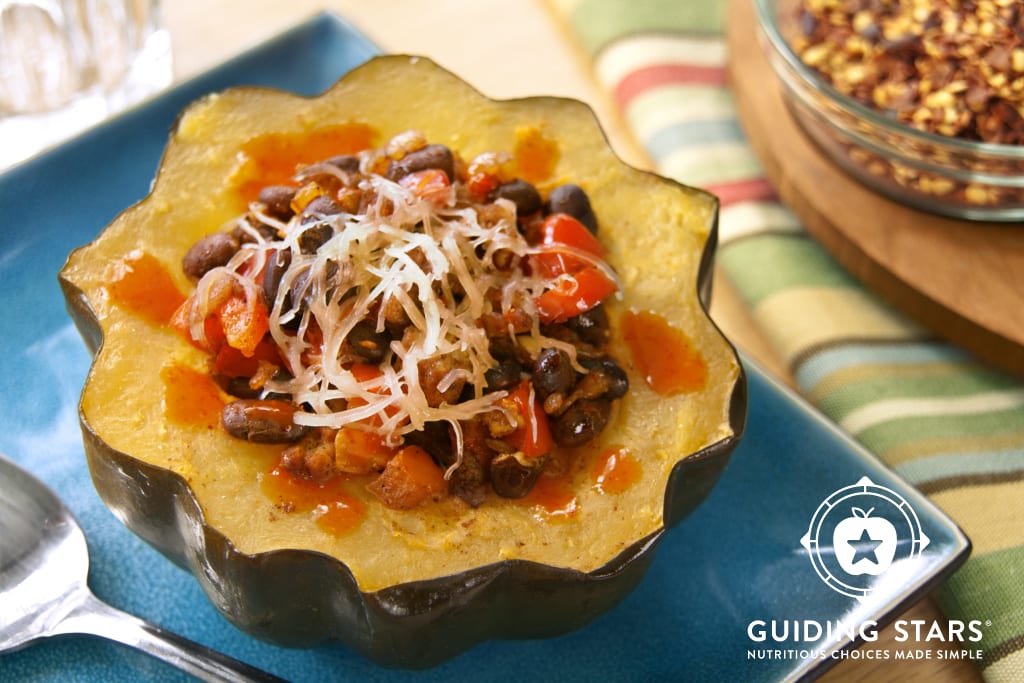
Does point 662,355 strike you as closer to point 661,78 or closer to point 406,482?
point 406,482

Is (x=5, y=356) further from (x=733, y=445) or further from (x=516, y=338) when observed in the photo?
(x=733, y=445)

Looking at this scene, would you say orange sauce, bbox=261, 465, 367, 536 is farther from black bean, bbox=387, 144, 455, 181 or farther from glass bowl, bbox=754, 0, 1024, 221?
glass bowl, bbox=754, 0, 1024, 221

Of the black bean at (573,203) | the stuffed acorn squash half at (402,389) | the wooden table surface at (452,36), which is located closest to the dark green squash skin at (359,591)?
the stuffed acorn squash half at (402,389)

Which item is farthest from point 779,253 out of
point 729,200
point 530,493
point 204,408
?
point 204,408

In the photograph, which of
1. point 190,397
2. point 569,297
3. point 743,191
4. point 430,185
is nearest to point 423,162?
point 430,185

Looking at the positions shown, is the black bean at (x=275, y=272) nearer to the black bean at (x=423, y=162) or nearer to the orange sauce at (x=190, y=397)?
the orange sauce at (x=190, y=397)

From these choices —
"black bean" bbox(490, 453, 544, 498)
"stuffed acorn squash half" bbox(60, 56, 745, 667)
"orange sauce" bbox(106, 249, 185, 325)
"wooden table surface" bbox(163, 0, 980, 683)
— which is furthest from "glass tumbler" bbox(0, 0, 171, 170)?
"black bean" bbox(490, 453, 544, 498)
